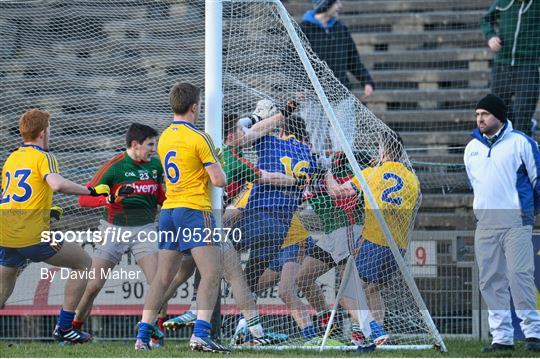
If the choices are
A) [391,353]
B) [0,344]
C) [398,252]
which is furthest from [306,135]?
[0,344]

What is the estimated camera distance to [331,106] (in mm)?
7879

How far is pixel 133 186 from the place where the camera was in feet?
26.9

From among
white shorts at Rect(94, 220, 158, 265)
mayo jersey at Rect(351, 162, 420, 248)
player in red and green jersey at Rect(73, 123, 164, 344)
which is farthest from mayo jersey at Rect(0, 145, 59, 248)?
mayo jersey at Rect(351, 162, 420, 248)

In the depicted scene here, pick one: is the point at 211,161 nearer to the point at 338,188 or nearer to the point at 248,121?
the point at 248,121

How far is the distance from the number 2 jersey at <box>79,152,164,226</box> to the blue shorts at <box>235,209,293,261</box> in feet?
2.51

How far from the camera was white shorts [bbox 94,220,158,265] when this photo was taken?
8195 mm

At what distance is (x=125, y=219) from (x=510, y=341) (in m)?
2.98

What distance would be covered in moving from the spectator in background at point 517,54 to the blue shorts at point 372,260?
3401 millimetres

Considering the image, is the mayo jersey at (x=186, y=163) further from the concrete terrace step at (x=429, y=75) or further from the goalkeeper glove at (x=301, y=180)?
the concrete terrace step at (x=429, y=75)

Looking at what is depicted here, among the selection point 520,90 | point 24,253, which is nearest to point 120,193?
point 24,253

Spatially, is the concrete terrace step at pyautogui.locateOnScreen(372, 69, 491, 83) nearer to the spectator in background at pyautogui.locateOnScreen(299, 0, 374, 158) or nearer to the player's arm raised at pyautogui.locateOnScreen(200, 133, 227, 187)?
the spectator in background at pyautogui.locateOnScreen(299, 0, 374, 158)

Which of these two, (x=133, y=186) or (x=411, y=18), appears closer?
(x=133, y=186)

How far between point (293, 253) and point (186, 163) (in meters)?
1.28

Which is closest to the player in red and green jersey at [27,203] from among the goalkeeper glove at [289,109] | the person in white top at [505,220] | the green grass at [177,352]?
the green grass at [177,352]
